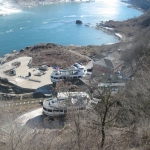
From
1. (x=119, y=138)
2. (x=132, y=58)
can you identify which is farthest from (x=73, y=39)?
(x=119, y=138)

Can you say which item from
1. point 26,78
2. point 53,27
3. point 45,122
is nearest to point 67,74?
point 26,78

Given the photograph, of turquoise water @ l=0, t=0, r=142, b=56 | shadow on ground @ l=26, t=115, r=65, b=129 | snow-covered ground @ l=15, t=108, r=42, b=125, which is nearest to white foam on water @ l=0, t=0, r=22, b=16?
turquoise water @ l=0, t=0, r=142, b=56

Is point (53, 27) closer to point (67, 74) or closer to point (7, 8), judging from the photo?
point (7, 8)

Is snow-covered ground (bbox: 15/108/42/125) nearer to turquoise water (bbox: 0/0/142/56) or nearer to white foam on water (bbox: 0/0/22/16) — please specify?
turquoise water (bbox: 0/0/142/56)

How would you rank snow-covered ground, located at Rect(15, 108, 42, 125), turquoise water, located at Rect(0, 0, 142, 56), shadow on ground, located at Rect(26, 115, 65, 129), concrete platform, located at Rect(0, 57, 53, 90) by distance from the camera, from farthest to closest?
turquoise water, located at Rect(0, 0, 142, 56) < concrete platform, located at Rect(0, 57, 53, 90) < snow-covered ground, located at Rect(15, 108, 42, 125) < shadow on ground, located at Rect(26, 115, 65, 129)

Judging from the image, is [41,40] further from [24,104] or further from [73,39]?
[24,104]

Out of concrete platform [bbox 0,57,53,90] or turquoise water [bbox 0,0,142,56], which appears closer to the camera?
concrete platform [bbox 0,57,53,90]
